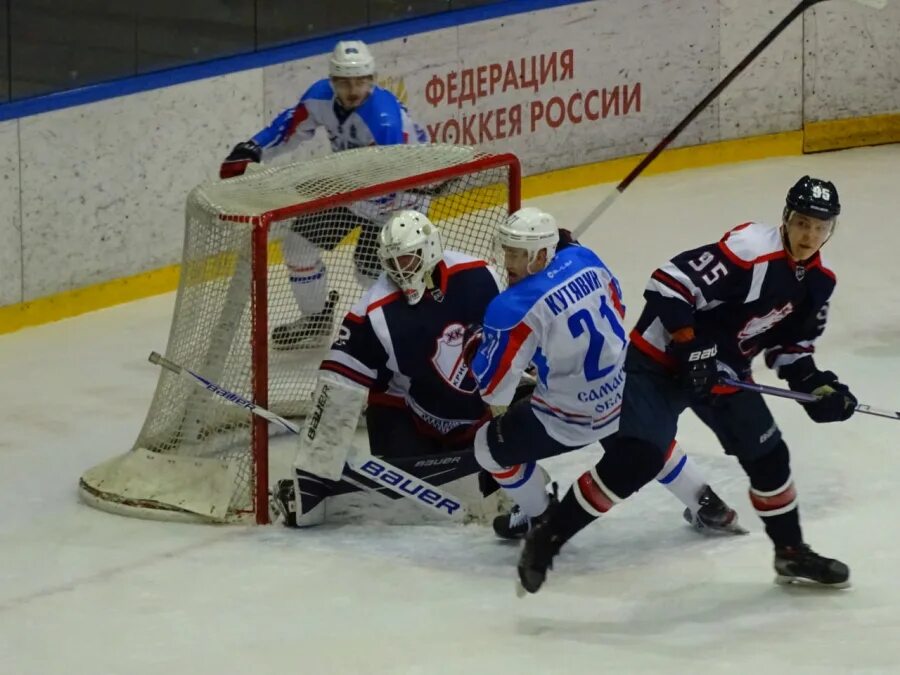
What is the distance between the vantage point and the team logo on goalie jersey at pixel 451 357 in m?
4.88

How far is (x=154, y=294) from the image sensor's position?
284 inches

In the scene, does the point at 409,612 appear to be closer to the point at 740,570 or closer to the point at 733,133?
the point at 740,570

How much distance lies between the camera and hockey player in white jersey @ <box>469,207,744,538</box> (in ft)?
14.0

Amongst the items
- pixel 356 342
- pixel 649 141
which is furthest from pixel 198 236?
pixel 649 141

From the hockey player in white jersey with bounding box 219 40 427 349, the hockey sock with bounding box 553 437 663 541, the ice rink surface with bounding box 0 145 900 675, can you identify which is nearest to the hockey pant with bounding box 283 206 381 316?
the hockey player in white jersey with bounding box 219 40 427 349

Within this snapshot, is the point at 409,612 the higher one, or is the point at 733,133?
the point at 733,133

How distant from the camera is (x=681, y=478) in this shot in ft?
15.8

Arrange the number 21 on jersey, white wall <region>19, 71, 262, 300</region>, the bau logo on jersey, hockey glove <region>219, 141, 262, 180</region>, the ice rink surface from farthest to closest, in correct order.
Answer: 1. white wall <region>19, 71, 262, 300</region>
2. hockey glove <region>219, 141, 262, 180</region>
3. the bau logo on jersey
4. the number 21 on jersey
5. the ice rink surface

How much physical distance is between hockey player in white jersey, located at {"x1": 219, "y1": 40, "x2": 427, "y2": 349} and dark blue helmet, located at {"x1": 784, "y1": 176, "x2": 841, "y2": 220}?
5.52ft

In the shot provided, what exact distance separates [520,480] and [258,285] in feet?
2.96

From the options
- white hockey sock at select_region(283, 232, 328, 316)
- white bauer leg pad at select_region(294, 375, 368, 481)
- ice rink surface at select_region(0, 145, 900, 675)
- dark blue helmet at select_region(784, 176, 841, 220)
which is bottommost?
ice rink surface at select_region(0, 145, 900, 675)

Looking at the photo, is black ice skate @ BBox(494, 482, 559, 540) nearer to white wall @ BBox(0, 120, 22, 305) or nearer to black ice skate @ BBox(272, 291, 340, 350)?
black ice skate @ BBox(272, 291, 340, 350)

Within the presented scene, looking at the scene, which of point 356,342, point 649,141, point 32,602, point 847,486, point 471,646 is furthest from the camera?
point 649,141

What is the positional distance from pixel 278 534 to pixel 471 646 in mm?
905
